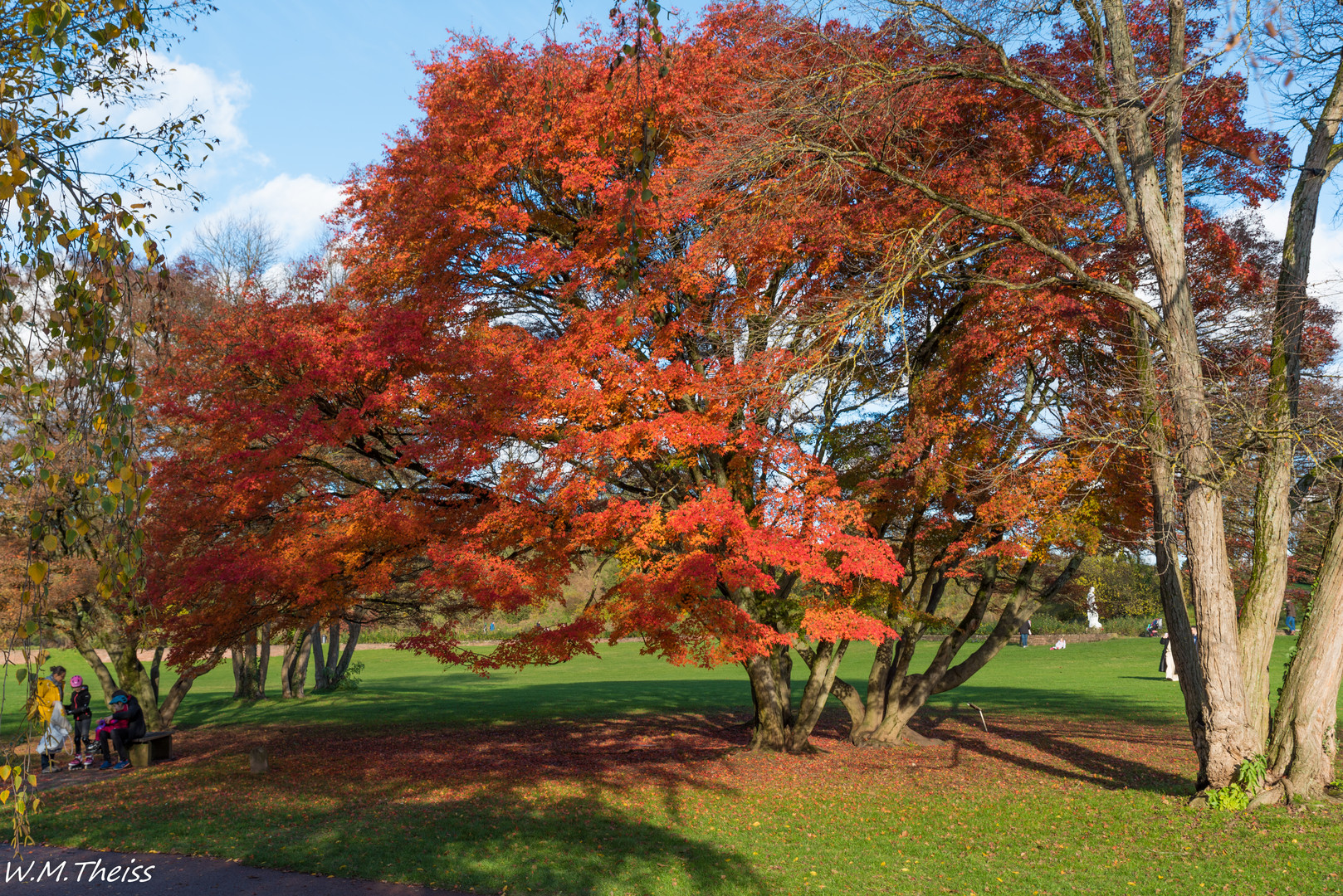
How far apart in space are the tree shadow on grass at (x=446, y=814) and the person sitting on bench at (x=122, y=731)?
2.69ft

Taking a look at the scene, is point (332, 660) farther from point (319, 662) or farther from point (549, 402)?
point (549, 402)

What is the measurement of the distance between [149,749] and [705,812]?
920 cm

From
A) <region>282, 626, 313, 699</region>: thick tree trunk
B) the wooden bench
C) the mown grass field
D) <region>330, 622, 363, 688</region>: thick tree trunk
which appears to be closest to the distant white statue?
the mown grass field

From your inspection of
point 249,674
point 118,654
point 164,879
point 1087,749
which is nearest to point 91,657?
point 118,654

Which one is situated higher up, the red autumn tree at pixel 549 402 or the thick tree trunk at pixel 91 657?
the red autumn tree at pixel 549 402

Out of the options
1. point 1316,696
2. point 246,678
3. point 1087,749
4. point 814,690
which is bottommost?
point 1087,749

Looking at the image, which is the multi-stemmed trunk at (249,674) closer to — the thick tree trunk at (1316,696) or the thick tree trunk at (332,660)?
the thick tree trunk at (332,660)

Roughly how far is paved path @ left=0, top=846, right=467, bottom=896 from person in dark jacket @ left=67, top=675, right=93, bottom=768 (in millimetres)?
6446

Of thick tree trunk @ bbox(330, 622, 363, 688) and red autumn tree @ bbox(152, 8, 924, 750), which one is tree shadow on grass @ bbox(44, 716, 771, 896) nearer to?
red autumn tree @ bbox(152, 8, 924, 750)

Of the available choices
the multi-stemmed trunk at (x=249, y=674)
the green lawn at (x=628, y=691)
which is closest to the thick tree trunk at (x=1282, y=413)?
the green lawn at (x=628, y=691)

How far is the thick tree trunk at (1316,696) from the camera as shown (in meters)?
9.19

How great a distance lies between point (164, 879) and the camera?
7445 mm

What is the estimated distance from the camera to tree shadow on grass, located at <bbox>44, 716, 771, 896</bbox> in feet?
25.6

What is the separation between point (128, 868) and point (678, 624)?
6.15 m
